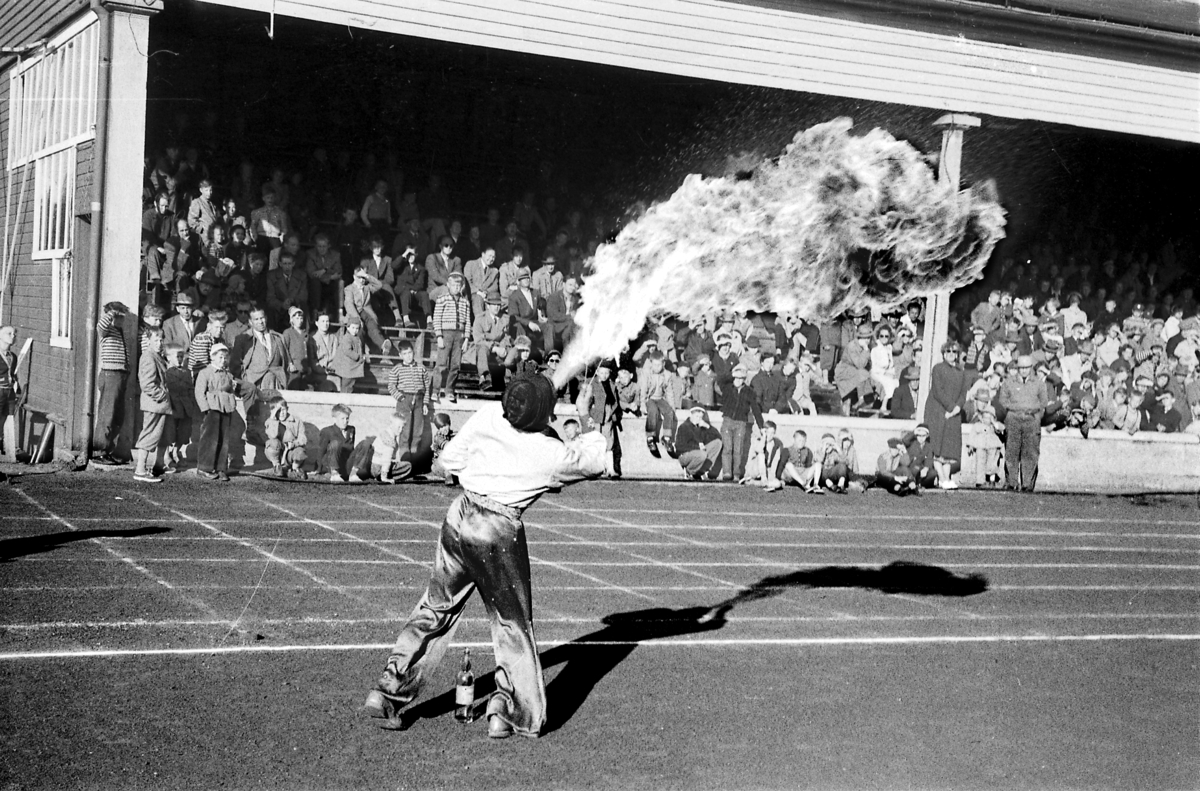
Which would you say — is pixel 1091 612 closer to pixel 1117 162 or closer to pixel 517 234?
pixel 517 234

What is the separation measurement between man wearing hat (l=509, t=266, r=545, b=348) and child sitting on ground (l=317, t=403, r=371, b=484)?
10.6 ft

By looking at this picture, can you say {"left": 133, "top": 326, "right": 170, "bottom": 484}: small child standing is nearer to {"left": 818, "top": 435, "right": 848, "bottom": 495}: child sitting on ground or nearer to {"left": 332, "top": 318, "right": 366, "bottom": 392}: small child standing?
{"left": 332, "top": 318, "right": 366, "bottom": 392}: small child standing

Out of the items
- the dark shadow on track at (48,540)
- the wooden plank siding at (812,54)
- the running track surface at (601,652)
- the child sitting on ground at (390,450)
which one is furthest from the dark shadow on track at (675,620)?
the wooden plank siding at (812,54)

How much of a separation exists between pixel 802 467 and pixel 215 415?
24.3ft

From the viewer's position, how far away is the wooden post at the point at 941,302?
1819 centimetres

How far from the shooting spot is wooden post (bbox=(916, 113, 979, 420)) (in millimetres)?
18188

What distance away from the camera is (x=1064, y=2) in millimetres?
17969

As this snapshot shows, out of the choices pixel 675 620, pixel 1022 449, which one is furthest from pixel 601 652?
pixel 1022 449

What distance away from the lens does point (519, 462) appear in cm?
575

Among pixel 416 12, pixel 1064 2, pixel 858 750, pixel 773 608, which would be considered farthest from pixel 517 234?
pixel 858 750

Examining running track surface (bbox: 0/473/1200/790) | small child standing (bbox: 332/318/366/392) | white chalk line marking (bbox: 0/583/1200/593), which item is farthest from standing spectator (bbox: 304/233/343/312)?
white chalk line marking (bbox: 0/583/1200/593)

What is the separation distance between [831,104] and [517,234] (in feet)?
16.6

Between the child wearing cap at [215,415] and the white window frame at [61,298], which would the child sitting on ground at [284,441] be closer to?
the child wearing cap at [215,415]

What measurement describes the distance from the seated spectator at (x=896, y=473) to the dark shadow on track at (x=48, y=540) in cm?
990
